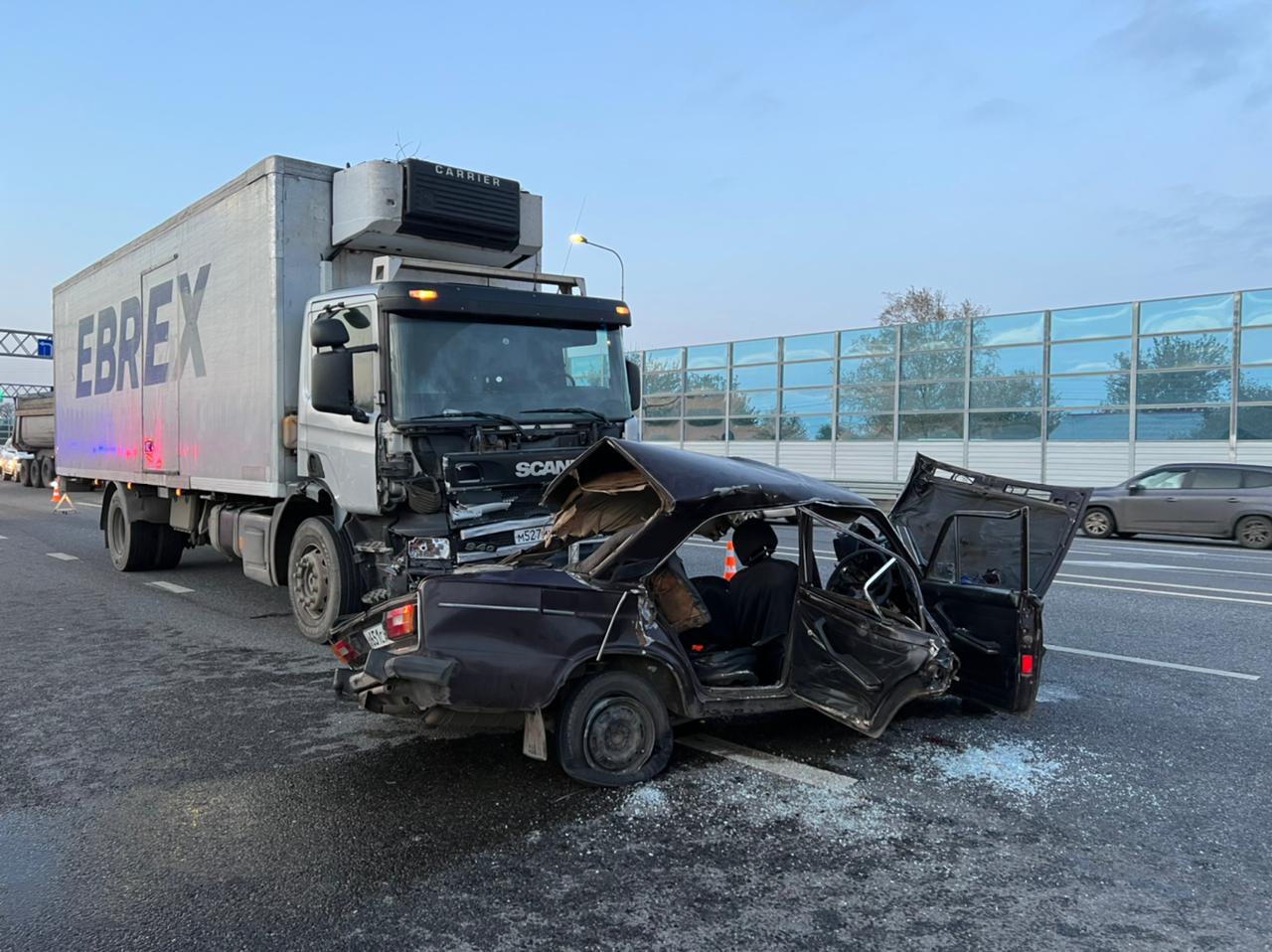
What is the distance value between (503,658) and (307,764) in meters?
1.39

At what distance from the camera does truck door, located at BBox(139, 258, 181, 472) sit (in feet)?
32.2

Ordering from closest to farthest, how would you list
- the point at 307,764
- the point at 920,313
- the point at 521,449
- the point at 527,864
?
the point at 527,864 < the point at 307,764 < the point at 521,449 < the point at 920,313

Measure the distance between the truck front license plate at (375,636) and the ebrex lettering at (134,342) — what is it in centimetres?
546

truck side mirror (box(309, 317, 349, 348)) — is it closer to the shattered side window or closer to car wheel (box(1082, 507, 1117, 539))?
the shattered side window

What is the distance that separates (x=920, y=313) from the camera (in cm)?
5166

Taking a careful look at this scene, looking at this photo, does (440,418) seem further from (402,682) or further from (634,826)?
(634,826)

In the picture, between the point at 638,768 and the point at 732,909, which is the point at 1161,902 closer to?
the point at 732,909

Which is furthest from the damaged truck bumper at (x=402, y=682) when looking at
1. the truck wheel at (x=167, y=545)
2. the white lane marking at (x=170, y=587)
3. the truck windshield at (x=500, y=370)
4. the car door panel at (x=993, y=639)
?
the truck wheel at (x=167, y=545)

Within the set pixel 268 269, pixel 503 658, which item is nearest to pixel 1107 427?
pixel 268 269

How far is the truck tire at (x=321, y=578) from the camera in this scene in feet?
23.2

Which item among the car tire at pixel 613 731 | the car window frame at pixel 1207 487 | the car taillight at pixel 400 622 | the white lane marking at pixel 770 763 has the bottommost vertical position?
the white lane marking at pixel 770 763

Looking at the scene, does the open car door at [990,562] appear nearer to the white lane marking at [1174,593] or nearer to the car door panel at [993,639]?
the car door panel at [993,639]

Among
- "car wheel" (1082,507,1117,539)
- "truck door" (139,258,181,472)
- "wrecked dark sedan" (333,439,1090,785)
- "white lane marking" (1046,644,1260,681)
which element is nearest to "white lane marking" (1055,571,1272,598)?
"white lane marking" (1046,644,1260,681)

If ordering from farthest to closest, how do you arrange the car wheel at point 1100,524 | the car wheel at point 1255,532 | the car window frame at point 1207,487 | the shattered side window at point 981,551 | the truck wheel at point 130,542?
the car wheel at point 1100,524 < the car window frame at point 1207,487 < the car wheel at point 1255,532 < the truck wheel at point 130,542 < the shattered side window at point 981,551
